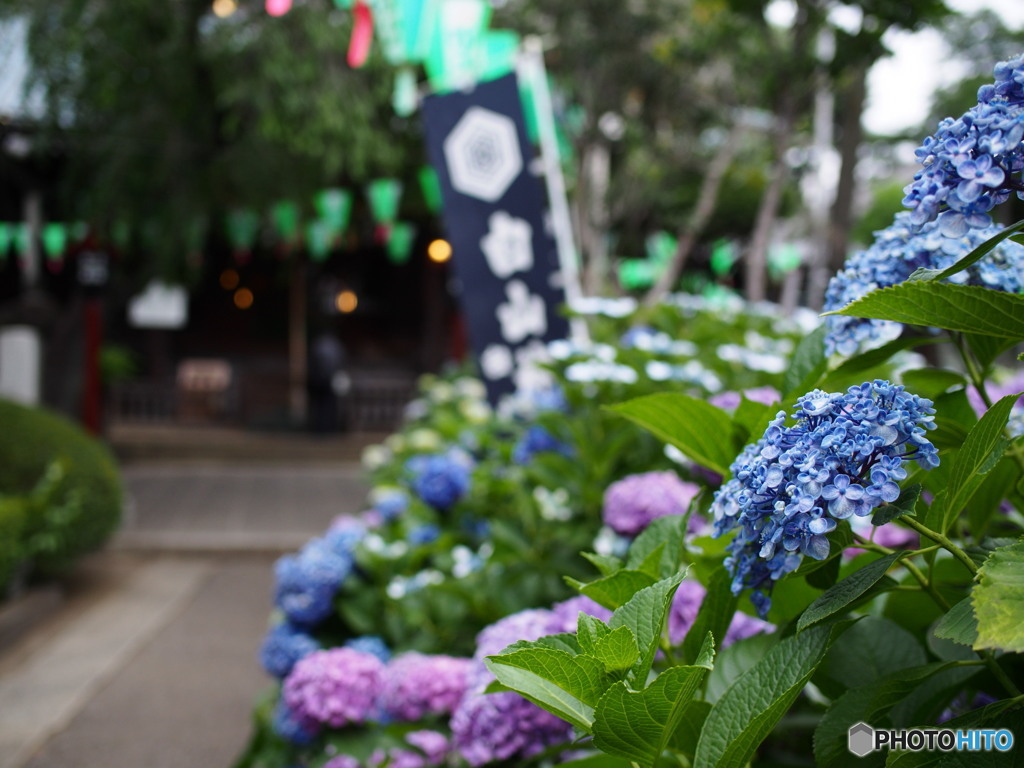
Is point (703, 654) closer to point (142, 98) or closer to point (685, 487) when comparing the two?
point (685, 487)

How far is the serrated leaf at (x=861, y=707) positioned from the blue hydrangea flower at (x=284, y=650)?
53.1 inches

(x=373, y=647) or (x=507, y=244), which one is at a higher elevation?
(x=507, y=244)

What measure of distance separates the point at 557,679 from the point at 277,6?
264 inches

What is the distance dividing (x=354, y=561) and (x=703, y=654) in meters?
1.59

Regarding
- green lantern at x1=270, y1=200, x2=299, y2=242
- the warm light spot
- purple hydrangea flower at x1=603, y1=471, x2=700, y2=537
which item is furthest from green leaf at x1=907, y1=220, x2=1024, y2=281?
the warm light spot

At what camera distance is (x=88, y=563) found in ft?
19.8

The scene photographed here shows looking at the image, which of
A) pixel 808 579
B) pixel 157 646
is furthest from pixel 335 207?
pixel 808 579

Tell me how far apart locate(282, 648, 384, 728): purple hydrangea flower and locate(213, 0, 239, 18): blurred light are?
6.68 metres

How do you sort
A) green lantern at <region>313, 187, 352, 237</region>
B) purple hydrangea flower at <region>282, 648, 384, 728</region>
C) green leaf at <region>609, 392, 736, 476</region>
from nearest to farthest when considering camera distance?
green leaf at <region>609, 392, 736, 476</region>
purple hydrangea flower at <region>282, 648, 384, 728</region>
green lantern at <region>313, 187, 352, 237</region>

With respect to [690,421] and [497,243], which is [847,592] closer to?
[690,421]

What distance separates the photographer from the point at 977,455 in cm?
67

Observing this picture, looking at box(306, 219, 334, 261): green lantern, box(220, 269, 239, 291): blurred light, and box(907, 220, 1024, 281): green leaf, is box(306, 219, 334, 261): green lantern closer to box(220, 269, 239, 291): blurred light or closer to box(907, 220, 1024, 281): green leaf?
box(220, 269, 239, 291): blurred light

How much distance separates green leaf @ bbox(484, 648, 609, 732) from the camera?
2.31 feet

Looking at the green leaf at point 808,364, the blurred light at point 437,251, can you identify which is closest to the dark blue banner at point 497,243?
the green leaf at point 808,364
